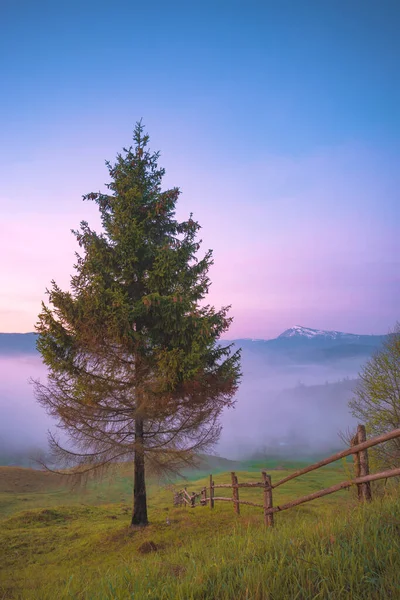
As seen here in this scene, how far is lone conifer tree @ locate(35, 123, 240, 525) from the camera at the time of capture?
1175 cm

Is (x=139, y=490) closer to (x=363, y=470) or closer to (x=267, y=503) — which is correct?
(x=267, y=503)

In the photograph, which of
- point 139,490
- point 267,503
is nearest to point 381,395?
point 267,503

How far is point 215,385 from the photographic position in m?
12.3

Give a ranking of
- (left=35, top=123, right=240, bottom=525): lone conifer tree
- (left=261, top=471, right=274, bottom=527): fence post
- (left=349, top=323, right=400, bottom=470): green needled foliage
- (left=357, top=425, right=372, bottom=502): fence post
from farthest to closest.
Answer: (left=349, top=323, right=400, bottom=470): green needled foliage < (left=35, top=123, right=240, bottom=525): lone conifer tree < (left=261, top=471, right=274, bottom=527): fence post < (left=357, top=425, right=372, bottom=502): fence post

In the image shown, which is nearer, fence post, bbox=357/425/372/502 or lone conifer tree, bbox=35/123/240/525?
fence post, bbox=357/425/372/502

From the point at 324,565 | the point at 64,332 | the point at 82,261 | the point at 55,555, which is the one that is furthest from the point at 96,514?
the point at 324,565

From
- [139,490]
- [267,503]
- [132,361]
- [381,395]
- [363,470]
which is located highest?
[132,361]

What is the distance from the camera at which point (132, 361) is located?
1264 centimetres

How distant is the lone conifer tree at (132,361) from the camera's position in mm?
11750

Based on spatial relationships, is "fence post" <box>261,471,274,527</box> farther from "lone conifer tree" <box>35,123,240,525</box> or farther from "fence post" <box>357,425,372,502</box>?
"lone conifer tree" <box>35,123,240,525</box>

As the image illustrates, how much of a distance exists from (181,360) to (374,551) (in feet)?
28.0

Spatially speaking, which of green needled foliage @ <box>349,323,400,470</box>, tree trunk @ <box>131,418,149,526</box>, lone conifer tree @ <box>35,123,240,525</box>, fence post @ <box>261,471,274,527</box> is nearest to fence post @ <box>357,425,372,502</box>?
fence post @ <box>261,471,274,527</box>

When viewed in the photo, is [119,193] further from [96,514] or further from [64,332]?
[96,514]

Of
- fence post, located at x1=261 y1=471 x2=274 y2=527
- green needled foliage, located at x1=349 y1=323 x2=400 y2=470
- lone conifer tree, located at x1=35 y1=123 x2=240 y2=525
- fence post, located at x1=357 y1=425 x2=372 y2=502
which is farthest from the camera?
green needled foliage, located at x1=349 y1=323 x2=400 y2=470
